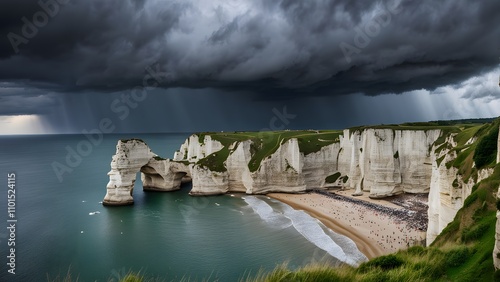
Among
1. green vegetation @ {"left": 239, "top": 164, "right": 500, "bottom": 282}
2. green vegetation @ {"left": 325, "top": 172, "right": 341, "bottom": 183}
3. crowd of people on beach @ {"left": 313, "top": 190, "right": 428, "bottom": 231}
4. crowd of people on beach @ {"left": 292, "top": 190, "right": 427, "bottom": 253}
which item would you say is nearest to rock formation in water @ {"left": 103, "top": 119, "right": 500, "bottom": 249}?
green vegetation @ {"left": 325, "top": 172, "right": 341, "bottom": 183}

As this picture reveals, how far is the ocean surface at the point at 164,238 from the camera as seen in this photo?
30.9m

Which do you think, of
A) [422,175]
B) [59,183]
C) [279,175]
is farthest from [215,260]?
[59,183]

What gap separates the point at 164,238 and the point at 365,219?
28.2m

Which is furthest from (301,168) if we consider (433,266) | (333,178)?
(433,266)

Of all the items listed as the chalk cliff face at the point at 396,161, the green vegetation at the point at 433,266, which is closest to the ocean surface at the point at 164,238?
the green vegetation at the point at 433,266

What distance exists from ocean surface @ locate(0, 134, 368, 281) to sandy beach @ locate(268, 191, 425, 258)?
7.23 ft

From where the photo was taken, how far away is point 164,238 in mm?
40281

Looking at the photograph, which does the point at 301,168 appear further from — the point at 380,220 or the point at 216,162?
the point at 380,220

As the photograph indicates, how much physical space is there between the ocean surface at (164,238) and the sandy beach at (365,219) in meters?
2.20

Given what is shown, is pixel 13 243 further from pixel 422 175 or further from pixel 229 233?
pixel 422 175

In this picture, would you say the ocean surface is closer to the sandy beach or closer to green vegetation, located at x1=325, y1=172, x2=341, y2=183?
the sandy beach

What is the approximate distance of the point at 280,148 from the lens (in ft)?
216

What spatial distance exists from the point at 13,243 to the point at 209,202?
30599mm

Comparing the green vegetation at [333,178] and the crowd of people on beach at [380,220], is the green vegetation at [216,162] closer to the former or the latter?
the crowd of people on beach at [380,220]
